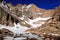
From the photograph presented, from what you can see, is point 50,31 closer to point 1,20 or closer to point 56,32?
point 56,32

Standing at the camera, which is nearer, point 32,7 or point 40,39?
point 40,39

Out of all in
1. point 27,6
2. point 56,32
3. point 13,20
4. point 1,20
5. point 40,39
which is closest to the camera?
point 40,39

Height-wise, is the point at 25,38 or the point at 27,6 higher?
the point at 27,6

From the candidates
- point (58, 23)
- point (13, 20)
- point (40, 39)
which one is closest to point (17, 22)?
point (13, 20)

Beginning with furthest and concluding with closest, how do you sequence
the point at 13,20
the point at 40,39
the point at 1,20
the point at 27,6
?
1. the point at 27,6
2. the point at 13,20
3. the point at 1,20
4. the point at 40,39

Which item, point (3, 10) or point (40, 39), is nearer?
point (40, 39)

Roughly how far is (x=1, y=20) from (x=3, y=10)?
1.96 metres

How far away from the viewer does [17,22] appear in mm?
31203

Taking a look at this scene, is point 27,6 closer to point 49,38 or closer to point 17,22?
point 17,22

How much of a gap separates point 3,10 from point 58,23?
1138cm

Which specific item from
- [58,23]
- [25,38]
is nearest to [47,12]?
[58,23]

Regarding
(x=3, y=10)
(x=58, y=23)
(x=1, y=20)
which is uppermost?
(x=3, y=10)

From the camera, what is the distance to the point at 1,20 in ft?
92.4

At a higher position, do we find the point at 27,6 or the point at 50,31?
the point at 27,6
